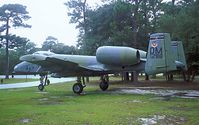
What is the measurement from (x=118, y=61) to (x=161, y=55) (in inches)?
121

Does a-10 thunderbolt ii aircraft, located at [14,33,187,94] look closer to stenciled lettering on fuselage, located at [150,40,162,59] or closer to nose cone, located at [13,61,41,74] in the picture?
stenciled lettering on fuselage, located at [150,40,162,59]

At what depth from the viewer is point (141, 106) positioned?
565 inches

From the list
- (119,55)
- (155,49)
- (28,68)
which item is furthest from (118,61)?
(28,68)

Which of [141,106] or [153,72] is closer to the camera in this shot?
[141,106]

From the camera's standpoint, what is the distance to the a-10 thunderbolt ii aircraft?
63.5 ft

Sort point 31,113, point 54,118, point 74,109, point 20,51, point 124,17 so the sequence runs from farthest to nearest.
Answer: point 20,51, point 124,17, point 74,109, point 31,113, point 54,118

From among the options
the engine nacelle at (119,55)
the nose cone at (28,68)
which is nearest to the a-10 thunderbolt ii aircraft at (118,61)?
the engine nacelle at (119,55)

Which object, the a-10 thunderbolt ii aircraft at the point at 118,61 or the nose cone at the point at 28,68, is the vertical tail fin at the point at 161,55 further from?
the nose cone at the point at 28,68

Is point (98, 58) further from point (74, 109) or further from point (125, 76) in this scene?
point (125, 76)

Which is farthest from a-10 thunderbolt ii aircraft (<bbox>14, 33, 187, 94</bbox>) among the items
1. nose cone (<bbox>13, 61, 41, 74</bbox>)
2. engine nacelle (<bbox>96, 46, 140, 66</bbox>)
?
nose cone (<bbox>13, 61, 41, 74</bbox>)

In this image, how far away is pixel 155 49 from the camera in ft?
63.7

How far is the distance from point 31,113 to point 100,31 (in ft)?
89.9

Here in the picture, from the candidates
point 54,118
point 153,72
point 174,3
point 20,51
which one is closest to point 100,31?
point 174,3

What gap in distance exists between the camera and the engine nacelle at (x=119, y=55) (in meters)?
21.3
